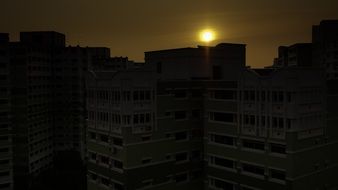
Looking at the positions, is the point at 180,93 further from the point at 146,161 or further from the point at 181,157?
the point at 146,161

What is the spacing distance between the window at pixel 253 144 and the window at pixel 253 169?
2.19m

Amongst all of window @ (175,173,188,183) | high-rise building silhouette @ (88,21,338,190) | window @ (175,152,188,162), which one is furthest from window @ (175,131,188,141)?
window @ (175,173,188,183)

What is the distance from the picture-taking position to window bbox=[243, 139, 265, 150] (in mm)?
39000

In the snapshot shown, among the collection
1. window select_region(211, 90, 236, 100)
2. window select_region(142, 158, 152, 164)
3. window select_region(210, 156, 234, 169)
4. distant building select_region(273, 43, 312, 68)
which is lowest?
window select_region(210, 156, 234, 169)

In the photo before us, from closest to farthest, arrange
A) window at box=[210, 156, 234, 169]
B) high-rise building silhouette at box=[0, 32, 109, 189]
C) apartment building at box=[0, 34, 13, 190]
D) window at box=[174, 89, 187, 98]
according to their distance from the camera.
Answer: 1. window at box=[210, 156, 234, 169]
2. window at box=[174, 89, 187, 98]
3. apartment building at box=[0, 34, 13, 190]
4. high-rise building silhouette at box=[0, 32, 109, 189]

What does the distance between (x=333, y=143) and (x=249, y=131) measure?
416 inches

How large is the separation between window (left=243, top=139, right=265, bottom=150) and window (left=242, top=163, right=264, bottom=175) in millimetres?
2191

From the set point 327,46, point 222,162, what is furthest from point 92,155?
point 327,46

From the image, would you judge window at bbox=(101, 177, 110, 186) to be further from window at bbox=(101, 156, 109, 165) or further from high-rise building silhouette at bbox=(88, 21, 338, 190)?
window at bbox=(101, 156, 109, 165)

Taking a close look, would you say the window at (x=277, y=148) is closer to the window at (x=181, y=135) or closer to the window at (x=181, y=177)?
the window at (x=181, y=135)

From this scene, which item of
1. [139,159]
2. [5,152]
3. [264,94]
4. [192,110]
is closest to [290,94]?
[264,94]

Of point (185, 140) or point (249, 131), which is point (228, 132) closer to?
point (249, 131)

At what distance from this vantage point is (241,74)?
40531mm

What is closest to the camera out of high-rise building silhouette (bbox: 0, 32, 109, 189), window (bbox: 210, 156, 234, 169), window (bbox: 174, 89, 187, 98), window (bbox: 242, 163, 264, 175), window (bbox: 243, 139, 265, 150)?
window (bbox: 243, 139, 265, 150)
